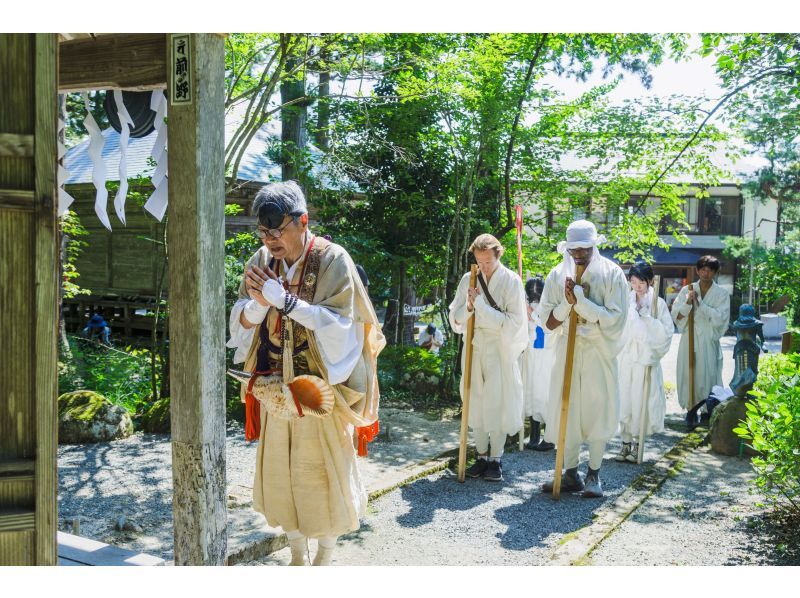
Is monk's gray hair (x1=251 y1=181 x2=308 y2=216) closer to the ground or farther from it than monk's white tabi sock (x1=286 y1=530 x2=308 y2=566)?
farther from it

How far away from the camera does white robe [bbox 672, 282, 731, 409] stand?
29.1 feet

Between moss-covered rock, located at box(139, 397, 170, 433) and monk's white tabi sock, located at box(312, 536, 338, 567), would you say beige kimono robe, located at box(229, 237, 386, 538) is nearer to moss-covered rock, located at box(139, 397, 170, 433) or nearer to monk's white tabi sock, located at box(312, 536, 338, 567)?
monk's white tabi sock, located at box(312, 536, 338, 567)

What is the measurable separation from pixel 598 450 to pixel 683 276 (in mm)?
23110

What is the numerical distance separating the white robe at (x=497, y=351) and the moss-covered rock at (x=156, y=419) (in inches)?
136

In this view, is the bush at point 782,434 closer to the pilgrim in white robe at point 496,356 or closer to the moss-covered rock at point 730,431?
the pilgrim in white robe at point 496,356

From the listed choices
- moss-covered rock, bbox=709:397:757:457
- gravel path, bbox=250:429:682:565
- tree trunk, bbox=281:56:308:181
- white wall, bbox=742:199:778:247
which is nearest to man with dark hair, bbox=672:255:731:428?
moss-covered rock, bbox=709:397:757:457

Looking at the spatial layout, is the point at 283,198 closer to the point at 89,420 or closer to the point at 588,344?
the point at 588,344

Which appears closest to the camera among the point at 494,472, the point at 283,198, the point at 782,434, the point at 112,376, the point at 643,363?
the point at 283,198

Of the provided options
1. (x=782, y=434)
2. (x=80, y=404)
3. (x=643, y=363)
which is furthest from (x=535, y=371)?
(x=80, y=404)

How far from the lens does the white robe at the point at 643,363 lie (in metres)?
7.20

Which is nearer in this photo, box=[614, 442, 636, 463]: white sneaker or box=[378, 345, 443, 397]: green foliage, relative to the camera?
box=[614, 442, 636, 463]: white sneaker

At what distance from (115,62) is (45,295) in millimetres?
1758

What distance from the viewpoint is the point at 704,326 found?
29.3 feet

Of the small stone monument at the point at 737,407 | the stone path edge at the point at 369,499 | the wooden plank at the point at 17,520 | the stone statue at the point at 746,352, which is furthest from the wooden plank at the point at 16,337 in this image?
the stone statue at the point at 746,352
